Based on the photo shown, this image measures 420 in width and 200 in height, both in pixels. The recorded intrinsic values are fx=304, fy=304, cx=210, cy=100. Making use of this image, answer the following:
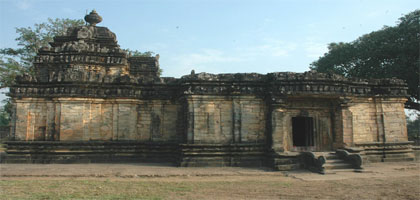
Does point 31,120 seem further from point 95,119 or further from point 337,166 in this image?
point 337,166

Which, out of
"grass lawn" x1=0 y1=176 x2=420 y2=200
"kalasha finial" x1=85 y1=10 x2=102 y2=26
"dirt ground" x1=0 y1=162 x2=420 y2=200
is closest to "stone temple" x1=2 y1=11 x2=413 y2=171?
"dirt ground" x1=0 y1=162 x2=420 y2=200

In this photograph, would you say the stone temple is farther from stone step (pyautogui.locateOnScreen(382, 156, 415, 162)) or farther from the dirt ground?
the dirt ground

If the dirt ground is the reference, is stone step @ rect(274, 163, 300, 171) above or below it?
above

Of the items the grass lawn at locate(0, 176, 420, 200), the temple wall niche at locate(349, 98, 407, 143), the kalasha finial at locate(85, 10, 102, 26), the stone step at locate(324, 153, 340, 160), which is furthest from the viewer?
the kalasha finial at locate(85, 10, 102, 26)

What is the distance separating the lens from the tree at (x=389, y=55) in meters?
26.9

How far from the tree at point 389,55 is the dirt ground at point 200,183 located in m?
17.5

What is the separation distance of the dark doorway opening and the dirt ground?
2.89 metres

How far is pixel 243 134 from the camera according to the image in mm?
13570

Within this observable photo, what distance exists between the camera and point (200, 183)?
9.68 metres

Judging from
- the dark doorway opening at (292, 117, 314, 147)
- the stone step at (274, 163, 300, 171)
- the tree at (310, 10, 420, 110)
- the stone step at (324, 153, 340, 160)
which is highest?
the tree at (310, 10, 420, 110)

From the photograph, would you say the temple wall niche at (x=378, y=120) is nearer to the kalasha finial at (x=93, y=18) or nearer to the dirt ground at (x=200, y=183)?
the dirt ground at (x=200, y=183)

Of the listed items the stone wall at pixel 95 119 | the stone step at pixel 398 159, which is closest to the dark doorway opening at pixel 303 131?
the stone step at pixel 398 159

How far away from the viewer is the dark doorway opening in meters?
14.6

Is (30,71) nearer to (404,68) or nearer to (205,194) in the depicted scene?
(205,194)
